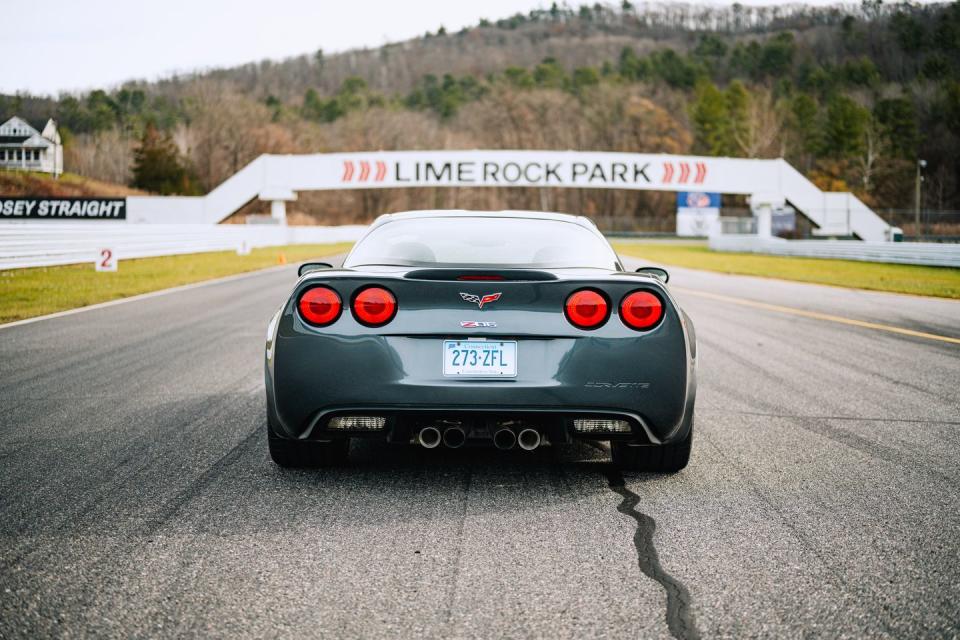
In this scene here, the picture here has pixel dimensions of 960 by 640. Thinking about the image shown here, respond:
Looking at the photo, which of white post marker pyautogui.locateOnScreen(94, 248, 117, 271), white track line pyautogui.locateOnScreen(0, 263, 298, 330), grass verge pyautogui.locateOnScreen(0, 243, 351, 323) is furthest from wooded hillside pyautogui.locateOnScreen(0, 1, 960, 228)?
white post marker pyautogui.locateOnScreen(94, 248, 117, 271)

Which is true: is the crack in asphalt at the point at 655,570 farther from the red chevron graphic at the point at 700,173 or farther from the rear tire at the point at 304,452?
the red chevron graphic at the point at 700,173

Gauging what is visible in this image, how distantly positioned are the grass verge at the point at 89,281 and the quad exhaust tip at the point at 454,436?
9782 mm

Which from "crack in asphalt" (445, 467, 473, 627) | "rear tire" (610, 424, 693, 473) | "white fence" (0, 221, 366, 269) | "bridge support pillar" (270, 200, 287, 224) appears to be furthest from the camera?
"bridge support pillar" (270, 200, 287, 224)

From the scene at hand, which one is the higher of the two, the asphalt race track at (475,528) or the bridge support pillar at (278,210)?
the bridge support pillar at (278,210)

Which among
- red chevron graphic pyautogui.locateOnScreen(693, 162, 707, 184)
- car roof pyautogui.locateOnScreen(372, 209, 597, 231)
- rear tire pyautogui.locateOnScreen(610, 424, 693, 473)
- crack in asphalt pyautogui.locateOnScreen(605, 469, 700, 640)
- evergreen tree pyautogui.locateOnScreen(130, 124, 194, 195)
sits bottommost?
crack in asphalt pyautogui.locateOnScreen(605, 469, 700, 640)

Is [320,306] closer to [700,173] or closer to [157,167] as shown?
[700,173]

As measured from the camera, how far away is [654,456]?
436cm

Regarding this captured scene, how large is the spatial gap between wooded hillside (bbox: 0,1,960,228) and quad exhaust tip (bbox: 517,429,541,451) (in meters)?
45.6

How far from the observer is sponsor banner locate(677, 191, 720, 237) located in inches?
2854

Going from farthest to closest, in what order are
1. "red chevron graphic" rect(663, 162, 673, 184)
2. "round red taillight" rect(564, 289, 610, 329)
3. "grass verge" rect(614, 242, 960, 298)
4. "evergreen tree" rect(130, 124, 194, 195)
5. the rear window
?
"evergreen tree" rect(130, 124, 194, 195)
"red chevron graphic" rect(663, 162, 673, 184)
"grass verge" rect(614, 242, 960, 298)
the rear window
"round red taillight" rect(564, 289, 610, 329)

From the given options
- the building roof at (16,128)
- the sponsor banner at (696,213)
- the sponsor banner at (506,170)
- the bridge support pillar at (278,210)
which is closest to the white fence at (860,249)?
the sponsor banner at (506,170)

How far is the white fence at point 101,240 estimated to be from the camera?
1755 cm

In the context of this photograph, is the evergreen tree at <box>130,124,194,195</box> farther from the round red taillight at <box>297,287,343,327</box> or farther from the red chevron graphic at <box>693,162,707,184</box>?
the round red taillight at <box>297,287,343,327</box>

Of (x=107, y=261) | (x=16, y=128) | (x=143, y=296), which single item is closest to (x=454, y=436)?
(x=143, y=296)
